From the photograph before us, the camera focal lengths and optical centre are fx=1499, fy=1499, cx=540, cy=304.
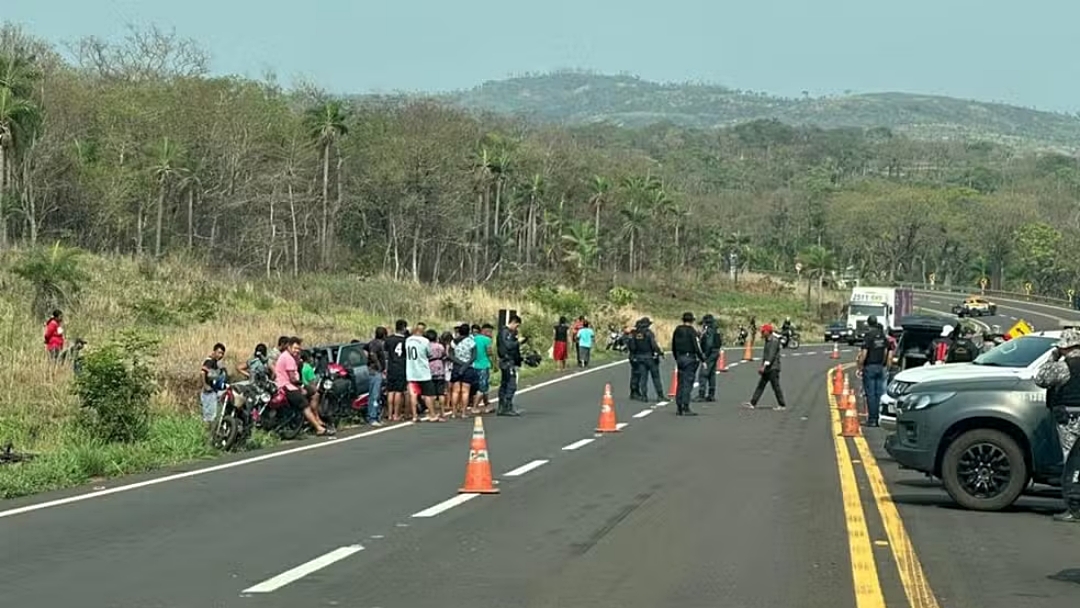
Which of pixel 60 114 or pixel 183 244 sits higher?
pixel 60 114

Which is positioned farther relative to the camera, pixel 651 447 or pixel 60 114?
pixel 60 114

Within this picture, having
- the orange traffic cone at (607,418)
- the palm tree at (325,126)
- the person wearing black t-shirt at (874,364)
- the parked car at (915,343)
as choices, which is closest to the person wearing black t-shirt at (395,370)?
the orange traffic cone at (607,418)

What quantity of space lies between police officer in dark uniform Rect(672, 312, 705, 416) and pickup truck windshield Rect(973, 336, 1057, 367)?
9.32m

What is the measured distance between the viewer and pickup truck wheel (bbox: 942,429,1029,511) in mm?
14461

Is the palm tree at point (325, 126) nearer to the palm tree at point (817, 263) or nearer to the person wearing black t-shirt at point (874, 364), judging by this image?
the palm tree at point (817, 263)

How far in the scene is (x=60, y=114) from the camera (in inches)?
2886

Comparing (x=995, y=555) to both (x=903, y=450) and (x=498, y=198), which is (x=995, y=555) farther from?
(x=498, y=198)

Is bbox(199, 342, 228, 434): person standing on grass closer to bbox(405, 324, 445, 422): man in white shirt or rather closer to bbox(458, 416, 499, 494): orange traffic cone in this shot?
bbox(405, 324, 445, 422): man in white shirt

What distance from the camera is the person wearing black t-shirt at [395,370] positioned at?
87.3ft

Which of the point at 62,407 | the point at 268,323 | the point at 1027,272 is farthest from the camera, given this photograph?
the point at 1027,272

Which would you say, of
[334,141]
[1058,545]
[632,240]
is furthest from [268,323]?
[632,240]

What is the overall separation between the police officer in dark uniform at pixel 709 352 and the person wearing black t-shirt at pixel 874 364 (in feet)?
18.7

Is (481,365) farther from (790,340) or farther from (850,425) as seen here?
(790,340)

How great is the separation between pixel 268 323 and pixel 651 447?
23.4m
